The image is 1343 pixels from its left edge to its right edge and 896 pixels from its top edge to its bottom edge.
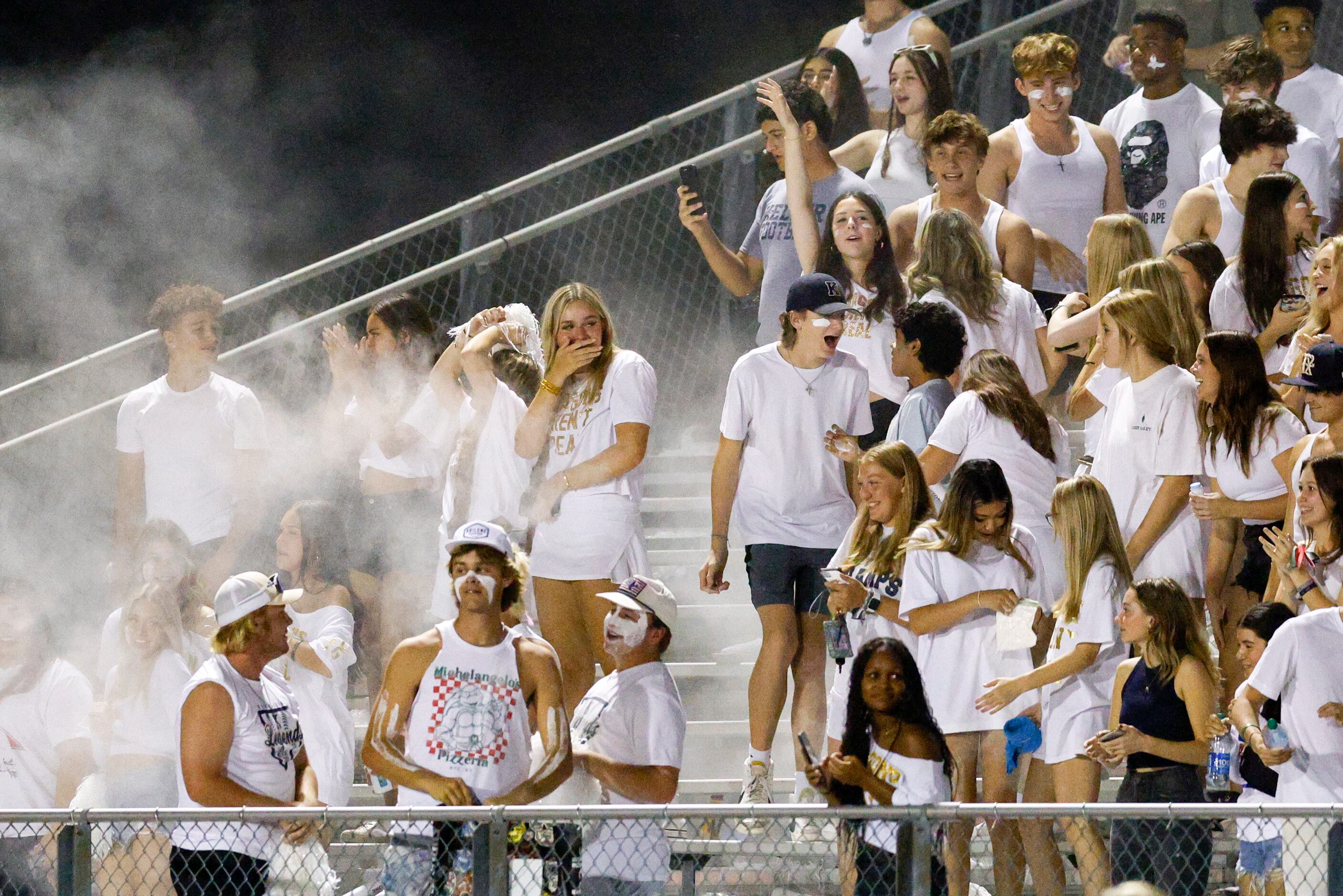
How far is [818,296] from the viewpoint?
239 inches

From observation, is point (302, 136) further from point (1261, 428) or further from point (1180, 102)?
point (1261, 428)

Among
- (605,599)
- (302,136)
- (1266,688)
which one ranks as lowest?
(1266,688)

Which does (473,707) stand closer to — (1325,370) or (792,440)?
(792,440)

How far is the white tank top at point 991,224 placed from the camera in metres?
7.03

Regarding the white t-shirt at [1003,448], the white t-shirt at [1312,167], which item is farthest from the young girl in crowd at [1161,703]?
the white t-shirt at [1312,167]

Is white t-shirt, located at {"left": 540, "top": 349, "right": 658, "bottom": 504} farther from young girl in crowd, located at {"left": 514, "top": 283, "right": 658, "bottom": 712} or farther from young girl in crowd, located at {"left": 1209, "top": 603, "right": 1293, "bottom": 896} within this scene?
young girl in crowd, located at {"left": 1209, "top": 603, "right": 1293, "bottom": 896}

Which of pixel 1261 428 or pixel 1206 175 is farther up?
pixel 1206 175

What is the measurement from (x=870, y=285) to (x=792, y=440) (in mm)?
984

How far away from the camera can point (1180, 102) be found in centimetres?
798

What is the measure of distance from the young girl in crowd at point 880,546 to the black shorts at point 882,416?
0.98 metres

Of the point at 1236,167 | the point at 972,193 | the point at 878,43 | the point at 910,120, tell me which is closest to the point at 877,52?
the point at 878,43

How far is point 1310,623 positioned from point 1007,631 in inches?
34.2

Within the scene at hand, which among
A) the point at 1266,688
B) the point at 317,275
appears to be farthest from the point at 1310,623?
the point at 317,275

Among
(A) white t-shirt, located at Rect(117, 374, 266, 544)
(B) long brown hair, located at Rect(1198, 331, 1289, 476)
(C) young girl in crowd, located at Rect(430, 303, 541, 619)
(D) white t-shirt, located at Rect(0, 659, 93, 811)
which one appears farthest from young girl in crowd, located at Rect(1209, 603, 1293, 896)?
(A) white t-shirt, located at Rect(117, 374, 266, 544)
